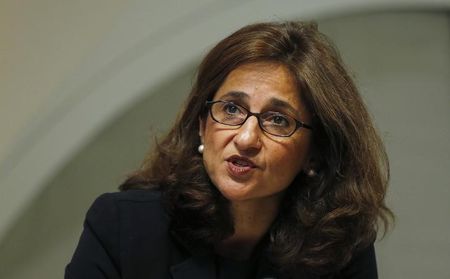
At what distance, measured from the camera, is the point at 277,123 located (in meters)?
1.02

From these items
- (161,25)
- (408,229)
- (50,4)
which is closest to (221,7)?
(161,25)

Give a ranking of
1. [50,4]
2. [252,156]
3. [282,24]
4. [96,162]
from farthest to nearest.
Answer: [96,162] → [50,4] → [282,24] → [252,156]

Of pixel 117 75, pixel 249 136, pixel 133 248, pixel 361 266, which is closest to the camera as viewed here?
pixel 249 136

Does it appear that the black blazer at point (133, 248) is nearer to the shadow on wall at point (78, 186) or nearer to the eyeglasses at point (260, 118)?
the eyeglasses at point (260, 118)

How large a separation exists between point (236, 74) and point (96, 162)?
69 cm

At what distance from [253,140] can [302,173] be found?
0.24 metres

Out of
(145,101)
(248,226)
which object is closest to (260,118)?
(248,226)

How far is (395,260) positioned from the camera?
63.9 inches

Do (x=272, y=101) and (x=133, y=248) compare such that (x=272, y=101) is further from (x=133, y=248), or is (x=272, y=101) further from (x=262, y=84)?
(x=133, y=248)

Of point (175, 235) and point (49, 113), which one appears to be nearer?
point (175, 235)

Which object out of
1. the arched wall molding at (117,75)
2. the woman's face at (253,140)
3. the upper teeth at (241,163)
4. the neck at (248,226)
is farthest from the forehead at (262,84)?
the arched wall molding at (117,75)

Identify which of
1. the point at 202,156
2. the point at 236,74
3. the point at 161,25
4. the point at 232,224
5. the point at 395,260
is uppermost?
the point at 161,25

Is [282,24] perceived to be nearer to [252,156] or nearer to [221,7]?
[252,156]

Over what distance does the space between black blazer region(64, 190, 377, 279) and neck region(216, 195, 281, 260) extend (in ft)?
0.15
